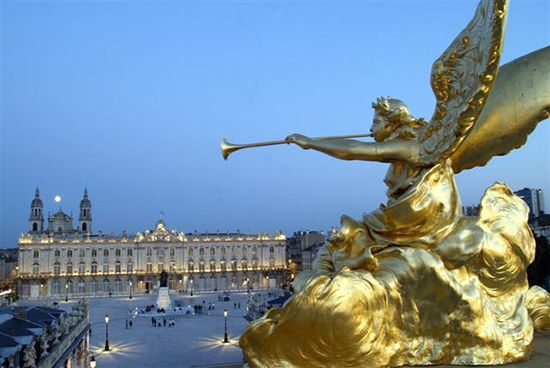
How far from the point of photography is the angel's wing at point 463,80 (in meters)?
5.88

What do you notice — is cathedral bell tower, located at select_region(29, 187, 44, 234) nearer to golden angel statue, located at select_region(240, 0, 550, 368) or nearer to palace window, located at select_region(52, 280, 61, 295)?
palace window, located at select_region(52, 280, 61, 295)

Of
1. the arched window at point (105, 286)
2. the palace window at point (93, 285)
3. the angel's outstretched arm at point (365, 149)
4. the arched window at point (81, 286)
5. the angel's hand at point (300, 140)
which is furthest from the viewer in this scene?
the arched window at point (105, 286)

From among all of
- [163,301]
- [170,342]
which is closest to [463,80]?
[170,342]

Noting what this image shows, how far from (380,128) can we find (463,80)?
1.14m

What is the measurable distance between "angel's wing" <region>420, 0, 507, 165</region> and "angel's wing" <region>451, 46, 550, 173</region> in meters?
0.34

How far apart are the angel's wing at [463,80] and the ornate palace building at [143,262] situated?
63249 mm

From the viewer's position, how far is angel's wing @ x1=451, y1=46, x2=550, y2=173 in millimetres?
6660

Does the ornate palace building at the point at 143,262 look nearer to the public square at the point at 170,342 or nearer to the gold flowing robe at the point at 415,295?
the public square at the point at 170,342

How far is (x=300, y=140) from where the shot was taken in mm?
6797

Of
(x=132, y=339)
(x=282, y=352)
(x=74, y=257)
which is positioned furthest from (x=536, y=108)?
(x=74, y=257)

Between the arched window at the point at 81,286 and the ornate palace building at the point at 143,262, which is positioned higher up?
the ornate palace building at the point at 143,262

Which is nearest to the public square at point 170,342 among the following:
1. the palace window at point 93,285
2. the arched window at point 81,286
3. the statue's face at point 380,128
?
the statue's face at point 380,128

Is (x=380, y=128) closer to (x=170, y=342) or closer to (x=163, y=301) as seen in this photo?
(x=170, y=342)

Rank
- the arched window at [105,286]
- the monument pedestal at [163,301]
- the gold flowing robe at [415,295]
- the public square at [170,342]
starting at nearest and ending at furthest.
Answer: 1. the gold flowing robe at [415,295]
2. the public square at [170,342]
3. the monument pedestal at [163,301]
4. the arched window at [105,286]
